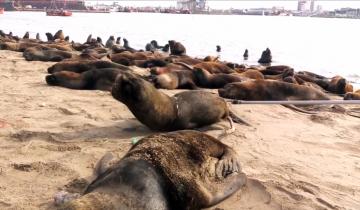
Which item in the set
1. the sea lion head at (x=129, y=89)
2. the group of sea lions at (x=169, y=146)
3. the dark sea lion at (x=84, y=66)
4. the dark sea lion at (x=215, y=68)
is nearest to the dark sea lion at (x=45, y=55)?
the group of sea lions at (x=169, y=146)

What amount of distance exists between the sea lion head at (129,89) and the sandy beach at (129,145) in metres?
0.51

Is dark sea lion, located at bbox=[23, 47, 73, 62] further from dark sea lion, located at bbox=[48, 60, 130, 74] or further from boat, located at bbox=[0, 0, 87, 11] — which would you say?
boat, located at bbox=[0, 0, 87, 11]

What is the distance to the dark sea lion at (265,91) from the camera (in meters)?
8.84

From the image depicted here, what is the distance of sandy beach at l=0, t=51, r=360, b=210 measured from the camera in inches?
156

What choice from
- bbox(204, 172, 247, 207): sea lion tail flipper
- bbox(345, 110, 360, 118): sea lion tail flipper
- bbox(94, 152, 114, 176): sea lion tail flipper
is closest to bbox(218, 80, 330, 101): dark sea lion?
bbox(345, 110, 360, 118): sea lion tail flipper

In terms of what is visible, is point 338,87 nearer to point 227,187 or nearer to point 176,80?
point 176,80

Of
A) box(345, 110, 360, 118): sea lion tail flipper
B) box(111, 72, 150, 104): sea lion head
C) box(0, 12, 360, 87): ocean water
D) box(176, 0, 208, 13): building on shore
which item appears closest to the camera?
box(111, 72, 150, 104): sea lion head

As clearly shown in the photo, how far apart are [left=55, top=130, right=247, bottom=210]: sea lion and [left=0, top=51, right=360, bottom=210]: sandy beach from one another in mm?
240

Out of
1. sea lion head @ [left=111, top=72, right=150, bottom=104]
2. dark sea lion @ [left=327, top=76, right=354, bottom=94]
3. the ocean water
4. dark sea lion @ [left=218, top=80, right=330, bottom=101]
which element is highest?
sea lion head @ [left=111, top=72, right=150, bottom=104]

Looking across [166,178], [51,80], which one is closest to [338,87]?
[51,80]

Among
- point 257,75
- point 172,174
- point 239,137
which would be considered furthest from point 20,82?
point 172,174

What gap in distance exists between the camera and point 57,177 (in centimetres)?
407

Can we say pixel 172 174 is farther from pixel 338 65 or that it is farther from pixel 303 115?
pixel 338 65

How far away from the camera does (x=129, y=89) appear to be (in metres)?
5.12
